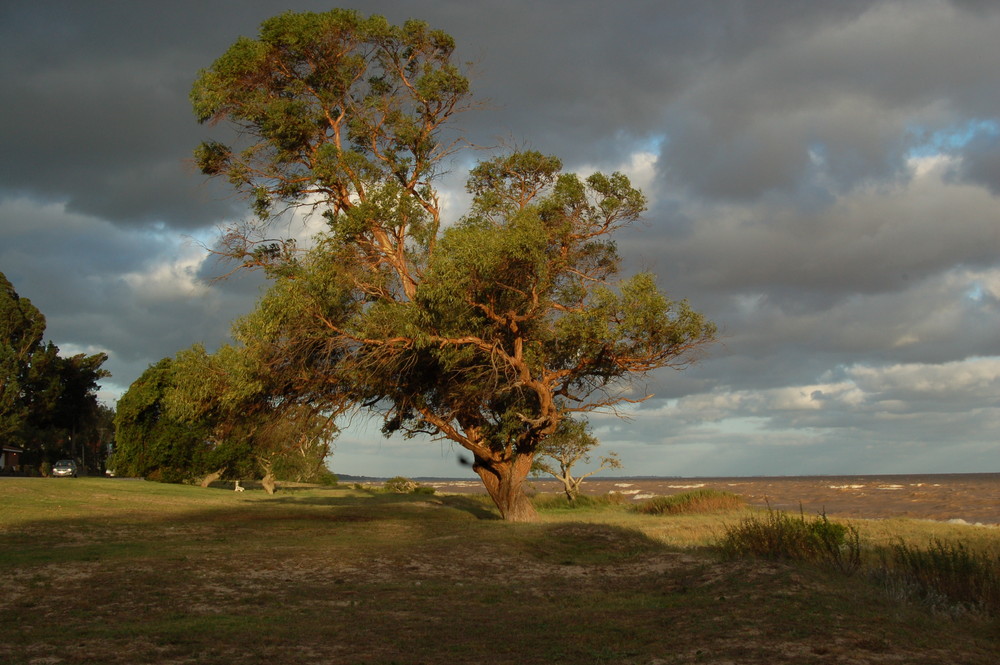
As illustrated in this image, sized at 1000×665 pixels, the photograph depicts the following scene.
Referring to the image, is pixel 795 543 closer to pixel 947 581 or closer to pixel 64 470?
pixel 947 581

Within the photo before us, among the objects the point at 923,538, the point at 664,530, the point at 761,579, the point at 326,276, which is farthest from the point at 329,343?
the point at 923,538

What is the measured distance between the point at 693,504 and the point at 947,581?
76.0ft

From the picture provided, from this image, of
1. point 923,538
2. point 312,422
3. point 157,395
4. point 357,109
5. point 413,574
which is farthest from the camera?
point 157,395

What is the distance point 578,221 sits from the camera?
78.9 ft

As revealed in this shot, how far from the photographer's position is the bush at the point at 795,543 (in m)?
12.2

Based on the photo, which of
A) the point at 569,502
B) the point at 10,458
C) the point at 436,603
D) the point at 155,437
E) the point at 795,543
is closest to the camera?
the point at 436,603

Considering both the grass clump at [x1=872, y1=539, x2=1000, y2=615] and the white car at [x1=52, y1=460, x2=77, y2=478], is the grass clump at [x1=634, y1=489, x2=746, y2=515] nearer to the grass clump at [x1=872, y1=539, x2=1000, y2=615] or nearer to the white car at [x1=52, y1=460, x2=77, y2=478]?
the grass clump at [x1=872, y1=539, x2=1000, y2=615]

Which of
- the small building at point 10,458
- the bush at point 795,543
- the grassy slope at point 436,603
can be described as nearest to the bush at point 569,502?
the grassy slope at point 436,603

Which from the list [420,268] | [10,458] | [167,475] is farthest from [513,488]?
[10,458]

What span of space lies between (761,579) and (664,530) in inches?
438

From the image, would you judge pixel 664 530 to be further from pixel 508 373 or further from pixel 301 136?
pixel 301 136

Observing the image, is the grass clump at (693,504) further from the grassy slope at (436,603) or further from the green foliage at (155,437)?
the green foliage at (155,437)

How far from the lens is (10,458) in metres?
63.8

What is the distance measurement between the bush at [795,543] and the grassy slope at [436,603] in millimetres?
656
